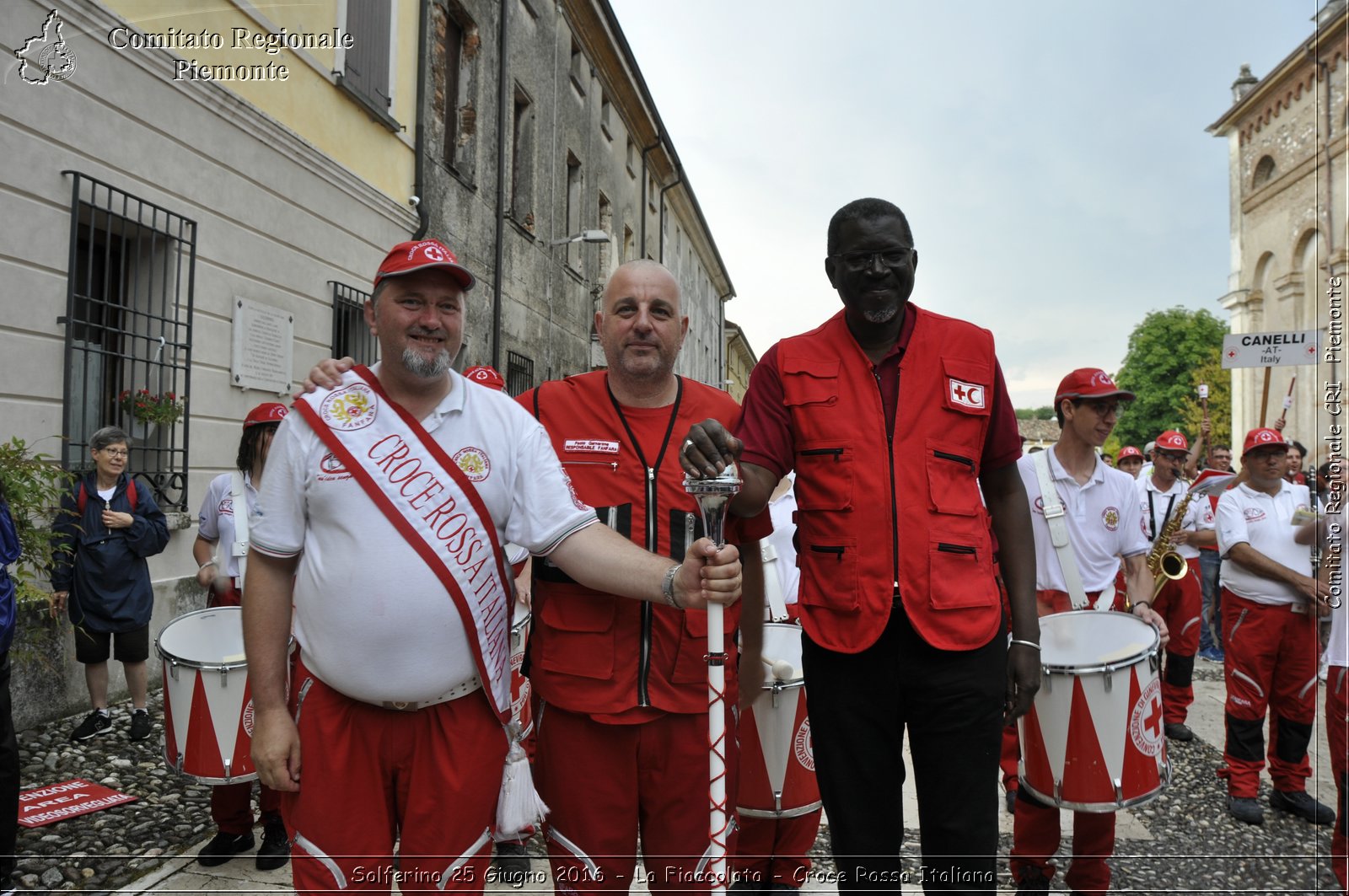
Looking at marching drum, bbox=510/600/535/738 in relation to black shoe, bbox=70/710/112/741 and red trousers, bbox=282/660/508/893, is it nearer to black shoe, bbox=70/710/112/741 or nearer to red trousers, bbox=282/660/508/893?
red trousers, bbox=282/660/508/893

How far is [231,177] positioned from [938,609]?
26.2 feet

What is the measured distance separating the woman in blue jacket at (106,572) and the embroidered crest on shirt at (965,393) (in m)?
5.85

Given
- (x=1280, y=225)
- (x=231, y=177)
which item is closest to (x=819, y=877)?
(x=231, y=177)

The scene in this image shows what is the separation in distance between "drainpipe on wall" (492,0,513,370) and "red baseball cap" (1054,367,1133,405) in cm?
1180

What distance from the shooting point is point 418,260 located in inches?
96.4

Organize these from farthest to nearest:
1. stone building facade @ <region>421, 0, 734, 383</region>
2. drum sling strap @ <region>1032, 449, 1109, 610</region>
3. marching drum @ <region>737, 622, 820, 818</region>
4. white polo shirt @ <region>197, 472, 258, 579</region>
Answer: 1. stone building facade @ <region>421, 0, 734, 383</region>
2. white polo shirt @ <region>197, 472, 258, 579</region>
3. drum sling strap @ <region>1032, 449, 1109, 610</region>
4. marching drum @ <region>737, 622, 820, 818</region>

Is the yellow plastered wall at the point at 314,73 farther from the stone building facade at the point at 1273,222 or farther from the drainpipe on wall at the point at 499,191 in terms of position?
the stone building facade at the point at 1273,222

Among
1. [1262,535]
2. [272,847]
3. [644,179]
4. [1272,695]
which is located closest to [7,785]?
[272,847]

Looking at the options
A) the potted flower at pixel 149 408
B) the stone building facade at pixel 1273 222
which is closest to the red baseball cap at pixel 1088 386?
the potted flower at pixel 149 408

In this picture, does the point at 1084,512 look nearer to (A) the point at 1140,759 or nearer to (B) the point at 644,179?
(A) the point at 1140,759

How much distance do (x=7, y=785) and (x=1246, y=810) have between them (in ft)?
20.7

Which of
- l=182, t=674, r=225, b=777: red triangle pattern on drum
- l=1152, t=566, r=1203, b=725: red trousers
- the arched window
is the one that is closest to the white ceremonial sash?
l=182, t=674, r=225, b=777: red triangle pattern on drum

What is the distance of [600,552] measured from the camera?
2451 millimetres

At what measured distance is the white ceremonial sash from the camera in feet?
7.72
